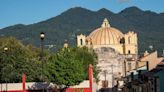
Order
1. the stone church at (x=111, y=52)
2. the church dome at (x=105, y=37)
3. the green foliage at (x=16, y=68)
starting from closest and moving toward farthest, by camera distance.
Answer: the green foliage at (x=16, y=68), the stone church at (x=111, y=52), the church dome at (x=105, y=37)

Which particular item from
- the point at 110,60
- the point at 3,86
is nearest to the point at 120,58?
the point at 110,60

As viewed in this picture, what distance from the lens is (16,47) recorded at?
96.2 m

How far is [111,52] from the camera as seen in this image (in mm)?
132125

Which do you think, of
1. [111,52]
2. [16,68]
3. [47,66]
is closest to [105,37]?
[111,52]

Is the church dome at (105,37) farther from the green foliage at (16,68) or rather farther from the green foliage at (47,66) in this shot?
the green foliage at (16,68)

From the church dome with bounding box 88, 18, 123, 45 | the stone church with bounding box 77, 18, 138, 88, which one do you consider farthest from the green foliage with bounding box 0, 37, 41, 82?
the church dome with bounding box 88, 18, 123, 45

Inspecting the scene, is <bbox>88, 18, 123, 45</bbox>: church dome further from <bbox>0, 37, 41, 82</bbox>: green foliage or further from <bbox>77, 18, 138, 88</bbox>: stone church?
<bbox>0, 37, 41, 82</bbox>: green foliage

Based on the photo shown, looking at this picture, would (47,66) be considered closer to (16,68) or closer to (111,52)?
(16,68)

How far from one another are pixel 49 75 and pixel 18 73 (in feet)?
42.8

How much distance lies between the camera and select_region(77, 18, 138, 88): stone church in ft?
419

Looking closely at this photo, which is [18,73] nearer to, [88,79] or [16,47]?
[88,79]

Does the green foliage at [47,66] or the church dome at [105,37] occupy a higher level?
the church dome at [105,37]

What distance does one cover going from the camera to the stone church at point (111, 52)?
127725 mm

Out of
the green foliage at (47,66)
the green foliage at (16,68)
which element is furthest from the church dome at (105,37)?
the green foliage at (16,68)
